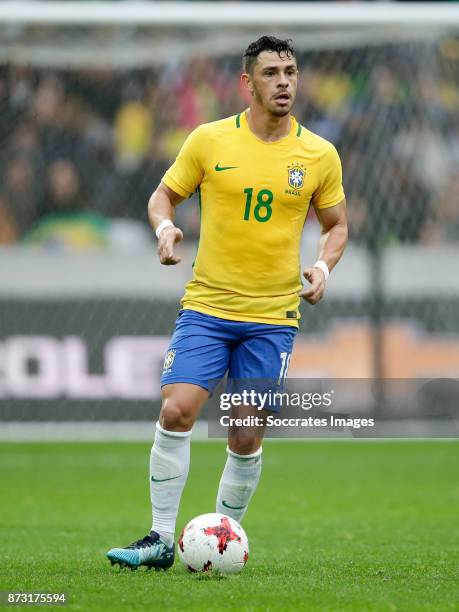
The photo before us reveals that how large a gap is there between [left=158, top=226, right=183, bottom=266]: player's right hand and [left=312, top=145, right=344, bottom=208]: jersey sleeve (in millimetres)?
791

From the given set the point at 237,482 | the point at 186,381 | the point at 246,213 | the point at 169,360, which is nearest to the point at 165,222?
the point at 246,213

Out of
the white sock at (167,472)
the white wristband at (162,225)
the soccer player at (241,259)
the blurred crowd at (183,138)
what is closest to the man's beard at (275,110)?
the soccer player at (241,259)

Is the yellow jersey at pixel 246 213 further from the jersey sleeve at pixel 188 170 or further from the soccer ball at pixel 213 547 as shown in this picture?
the soccer ball at pixel 213 547

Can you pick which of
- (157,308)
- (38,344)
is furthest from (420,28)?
(38,344)

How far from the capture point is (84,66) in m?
12.6

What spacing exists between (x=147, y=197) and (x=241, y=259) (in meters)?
6.93

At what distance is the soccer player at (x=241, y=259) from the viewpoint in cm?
583

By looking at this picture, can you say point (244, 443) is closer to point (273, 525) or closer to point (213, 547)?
point (213, 547)

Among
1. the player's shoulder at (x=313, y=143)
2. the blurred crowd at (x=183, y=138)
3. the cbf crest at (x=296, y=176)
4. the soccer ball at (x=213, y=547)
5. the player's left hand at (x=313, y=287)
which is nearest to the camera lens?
the soccer ball at (x=213, y=547)

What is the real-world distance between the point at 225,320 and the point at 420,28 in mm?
7184

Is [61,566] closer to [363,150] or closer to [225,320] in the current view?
[225,320]

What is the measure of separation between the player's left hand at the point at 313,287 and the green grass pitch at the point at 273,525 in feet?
3.97

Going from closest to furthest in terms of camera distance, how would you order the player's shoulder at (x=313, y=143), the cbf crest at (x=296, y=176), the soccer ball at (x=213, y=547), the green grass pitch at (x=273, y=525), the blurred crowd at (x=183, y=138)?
1. the green grass pitch at (x=273, y=525)
2. the soccer ball at (x=213, y=547)
3. the cbf crest at (x=296, y=176)
4. the player's shoulder at (x=313, y=143)
5. the blurred crowd at (x=183, y=138)

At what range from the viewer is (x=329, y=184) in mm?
6172
